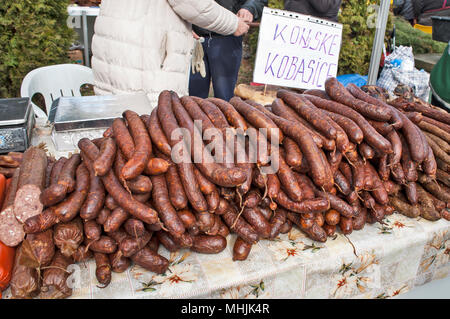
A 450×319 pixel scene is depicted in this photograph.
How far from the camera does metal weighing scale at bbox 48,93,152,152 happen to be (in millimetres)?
2861

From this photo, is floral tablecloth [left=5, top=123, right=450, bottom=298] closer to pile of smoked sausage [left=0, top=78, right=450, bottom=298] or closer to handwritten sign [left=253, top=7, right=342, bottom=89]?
pile of smoked sausage [left=0, top=78, right=450, bottom=298]

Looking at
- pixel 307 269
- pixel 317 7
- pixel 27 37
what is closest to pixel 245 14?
pixel 317 7

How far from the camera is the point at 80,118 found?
2.90 m

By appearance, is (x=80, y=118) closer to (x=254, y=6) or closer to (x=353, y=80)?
(x=254, y=6)

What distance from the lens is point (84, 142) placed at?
2.23 metres

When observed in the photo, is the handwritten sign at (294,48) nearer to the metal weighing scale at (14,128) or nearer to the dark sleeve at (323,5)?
the dark sleeve at (323,5)

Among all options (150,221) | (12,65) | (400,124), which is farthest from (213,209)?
(12,65)

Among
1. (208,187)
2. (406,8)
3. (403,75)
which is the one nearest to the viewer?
(208,187)

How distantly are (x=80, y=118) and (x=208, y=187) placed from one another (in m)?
1.50

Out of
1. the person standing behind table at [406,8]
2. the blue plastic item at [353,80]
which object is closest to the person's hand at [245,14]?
the blue plastic item at [353,80]

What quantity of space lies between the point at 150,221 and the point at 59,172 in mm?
737

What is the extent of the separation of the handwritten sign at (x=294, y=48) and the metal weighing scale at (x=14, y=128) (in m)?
2.61

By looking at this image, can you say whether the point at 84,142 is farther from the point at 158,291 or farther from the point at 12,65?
the point at 12,65

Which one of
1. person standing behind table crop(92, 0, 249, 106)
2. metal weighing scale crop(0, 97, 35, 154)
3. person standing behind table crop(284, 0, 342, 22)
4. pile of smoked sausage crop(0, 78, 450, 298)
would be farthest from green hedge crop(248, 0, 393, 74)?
metal weighing scale crop(0, 97, 35, 154)
